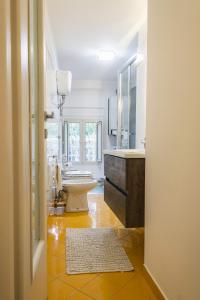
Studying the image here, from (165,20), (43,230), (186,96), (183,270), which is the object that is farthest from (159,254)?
(165,20)

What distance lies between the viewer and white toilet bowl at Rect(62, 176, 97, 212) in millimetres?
3381

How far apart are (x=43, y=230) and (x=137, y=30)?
2.75 meters

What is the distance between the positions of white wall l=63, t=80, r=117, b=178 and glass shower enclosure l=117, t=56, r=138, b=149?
1.76 meters

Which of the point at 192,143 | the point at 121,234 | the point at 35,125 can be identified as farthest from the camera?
the point at 121,234

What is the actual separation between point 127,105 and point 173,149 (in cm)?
246

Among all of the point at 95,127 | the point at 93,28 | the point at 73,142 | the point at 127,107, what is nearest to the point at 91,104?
the point at 95,127

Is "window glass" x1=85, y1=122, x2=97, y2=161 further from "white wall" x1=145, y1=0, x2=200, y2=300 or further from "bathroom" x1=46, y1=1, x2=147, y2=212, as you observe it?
"white wall" x1=145, y1=0, x2=200, y2=300

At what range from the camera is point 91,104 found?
19.0 ft

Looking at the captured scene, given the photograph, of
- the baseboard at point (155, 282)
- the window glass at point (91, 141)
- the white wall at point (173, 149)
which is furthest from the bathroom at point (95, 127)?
the white wall at point (173, 149)

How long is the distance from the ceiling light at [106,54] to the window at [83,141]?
201cm

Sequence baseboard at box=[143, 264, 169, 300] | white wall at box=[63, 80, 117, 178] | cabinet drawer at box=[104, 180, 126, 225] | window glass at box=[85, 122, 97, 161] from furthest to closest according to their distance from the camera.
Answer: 1. window glass at box=[85, 122, 97, 161]
2. white wall at box=[63, 80, 117, 178]
3. cabinet drawer at box=[104, 180, 126, 225]
4. baseboard at box=[143, 264, 169, 300]

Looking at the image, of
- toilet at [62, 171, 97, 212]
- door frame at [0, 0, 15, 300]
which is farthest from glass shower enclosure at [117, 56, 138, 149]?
door frame at [0, 0, 15, 300]

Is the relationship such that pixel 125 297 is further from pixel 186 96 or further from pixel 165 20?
pixel 165 20

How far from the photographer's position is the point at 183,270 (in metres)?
1.20
